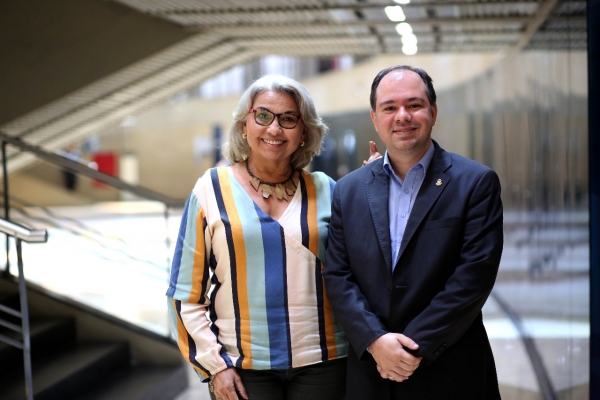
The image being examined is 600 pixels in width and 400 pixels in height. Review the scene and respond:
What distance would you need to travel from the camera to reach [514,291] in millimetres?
7273

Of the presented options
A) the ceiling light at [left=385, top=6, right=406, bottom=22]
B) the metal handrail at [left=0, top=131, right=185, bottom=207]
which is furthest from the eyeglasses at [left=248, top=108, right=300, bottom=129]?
the ceiling light at [left=385, top=6, right=406, bottom=22]

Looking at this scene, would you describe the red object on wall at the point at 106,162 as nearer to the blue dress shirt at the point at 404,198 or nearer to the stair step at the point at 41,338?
the stair step at the point at 41,338

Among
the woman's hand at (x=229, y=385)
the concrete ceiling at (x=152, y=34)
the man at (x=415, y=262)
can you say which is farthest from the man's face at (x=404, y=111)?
the concrete ceiling at (x=152, y=34)

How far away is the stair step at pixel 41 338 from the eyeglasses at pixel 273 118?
290cm

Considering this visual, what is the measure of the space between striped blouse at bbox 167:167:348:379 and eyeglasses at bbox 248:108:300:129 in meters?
0.25

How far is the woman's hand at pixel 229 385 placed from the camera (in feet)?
6.90

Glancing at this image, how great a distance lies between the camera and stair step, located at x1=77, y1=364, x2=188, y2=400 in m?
4.36

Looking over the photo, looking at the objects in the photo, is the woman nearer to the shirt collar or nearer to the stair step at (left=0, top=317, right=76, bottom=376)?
the shirt collar

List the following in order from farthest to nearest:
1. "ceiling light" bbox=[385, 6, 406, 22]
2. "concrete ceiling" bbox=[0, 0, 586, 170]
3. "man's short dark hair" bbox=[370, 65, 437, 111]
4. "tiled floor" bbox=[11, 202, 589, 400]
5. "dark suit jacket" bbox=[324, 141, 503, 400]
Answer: "ceiling light" bbox=[385, 6, 406, 22] → "concrete ceiling" bbox=[0, 0, 586, 170] → "tiled floor" bbox=[11, 202, 589, 400] → "man's short dark hair" bbox=[370, 65, 437, 111] → "dark suit jacket" bbox=[324, 141, 503, 400]

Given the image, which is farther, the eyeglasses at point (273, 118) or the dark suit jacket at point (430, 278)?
the eyeglasses at point (273, 118)

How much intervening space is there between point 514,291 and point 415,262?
5815 millimetres

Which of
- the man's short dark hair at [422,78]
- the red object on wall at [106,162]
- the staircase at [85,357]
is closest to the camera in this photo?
the man's short dark hair at [422,78]

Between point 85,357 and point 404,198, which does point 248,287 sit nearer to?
point 404,198

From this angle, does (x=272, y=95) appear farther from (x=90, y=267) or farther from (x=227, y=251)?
(x=90, y=267)
